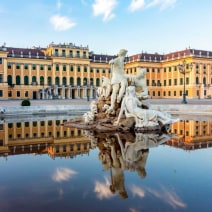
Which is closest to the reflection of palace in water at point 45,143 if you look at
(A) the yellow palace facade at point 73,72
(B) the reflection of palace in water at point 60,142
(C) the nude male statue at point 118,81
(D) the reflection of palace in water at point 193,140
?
(B) the reflection of palace in water at point 60,142

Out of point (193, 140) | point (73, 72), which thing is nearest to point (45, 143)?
point (193, 140)

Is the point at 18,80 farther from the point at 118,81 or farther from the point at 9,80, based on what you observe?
the point at 118,81

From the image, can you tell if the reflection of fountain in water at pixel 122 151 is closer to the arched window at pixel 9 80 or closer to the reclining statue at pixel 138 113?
the reclining statue at pixel 138 113

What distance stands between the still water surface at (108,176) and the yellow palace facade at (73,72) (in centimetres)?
5185

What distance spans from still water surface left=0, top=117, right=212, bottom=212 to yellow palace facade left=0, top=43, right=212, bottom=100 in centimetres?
5185

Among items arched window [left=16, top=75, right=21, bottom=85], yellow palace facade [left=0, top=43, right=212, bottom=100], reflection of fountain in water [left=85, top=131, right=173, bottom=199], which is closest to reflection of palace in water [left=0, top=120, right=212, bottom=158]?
reflection of fountain in water [left=85, top=131, right=173, bottom=199]

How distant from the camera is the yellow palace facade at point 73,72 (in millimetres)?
59938

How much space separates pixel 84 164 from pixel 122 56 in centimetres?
668

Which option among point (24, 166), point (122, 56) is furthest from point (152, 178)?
point (122, 56)

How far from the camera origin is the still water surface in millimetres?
3750

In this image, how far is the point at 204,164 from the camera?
5734 mm

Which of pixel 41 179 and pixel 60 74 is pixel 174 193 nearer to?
pixel 41 179

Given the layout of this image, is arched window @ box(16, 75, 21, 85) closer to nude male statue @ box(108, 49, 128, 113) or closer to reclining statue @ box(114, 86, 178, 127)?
nude male statue @ box(108, 49, 128, 113)

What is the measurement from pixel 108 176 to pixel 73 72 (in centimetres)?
6271
